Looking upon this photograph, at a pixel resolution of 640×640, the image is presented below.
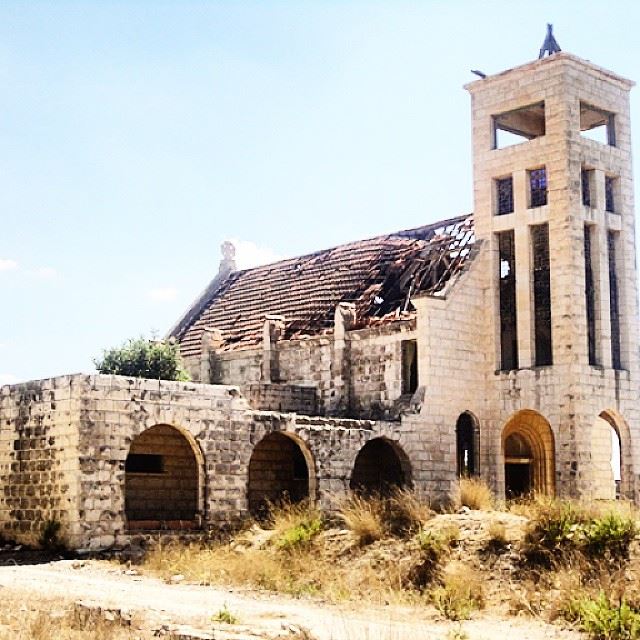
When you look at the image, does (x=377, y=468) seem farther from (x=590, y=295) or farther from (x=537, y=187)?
(x=537, y=187)

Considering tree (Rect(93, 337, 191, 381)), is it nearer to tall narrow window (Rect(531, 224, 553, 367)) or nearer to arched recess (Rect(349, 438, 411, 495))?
arched recess (Rect(349, 438, 411, 495))

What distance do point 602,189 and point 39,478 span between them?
18.8 m

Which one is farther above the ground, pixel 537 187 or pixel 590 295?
pixel 537 187

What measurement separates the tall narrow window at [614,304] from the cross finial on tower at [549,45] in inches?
237

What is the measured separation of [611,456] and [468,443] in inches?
224

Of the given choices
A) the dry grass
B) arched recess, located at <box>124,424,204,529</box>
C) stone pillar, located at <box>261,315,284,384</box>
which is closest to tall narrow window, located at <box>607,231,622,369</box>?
the dry grass

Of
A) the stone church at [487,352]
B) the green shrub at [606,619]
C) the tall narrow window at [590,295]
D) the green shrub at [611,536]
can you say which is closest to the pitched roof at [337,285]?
the stone church at [487,352]

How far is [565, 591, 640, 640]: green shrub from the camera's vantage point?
15.1m

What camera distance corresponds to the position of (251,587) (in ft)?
66.3

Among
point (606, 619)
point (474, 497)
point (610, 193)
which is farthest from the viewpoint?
point (610, 193)

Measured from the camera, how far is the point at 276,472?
32094 millimetres

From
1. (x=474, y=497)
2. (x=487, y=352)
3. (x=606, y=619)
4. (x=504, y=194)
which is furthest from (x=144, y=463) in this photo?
(x=606, y=619)

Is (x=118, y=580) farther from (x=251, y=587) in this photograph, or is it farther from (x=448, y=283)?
(x=448, y=283)

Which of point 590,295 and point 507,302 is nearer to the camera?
point 590,295
